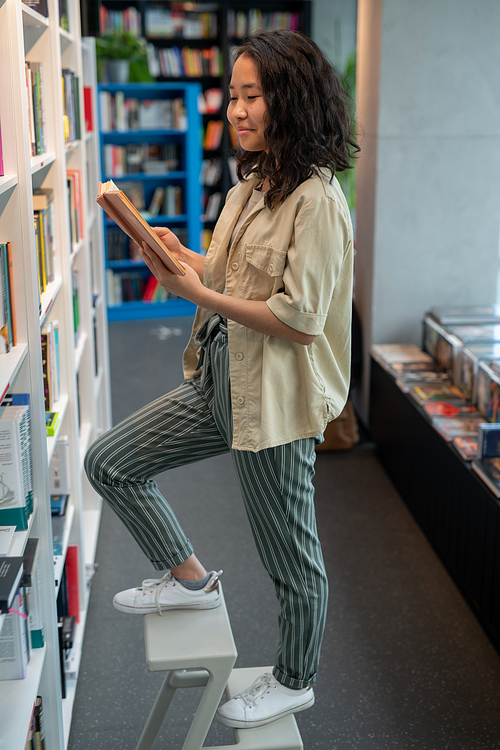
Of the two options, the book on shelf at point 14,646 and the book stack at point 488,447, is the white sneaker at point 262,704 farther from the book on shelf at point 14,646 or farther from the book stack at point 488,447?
the book stack at point 488,447

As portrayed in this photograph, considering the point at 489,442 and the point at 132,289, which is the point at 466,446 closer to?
the point at 489,442

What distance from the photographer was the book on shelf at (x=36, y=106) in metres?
1.86

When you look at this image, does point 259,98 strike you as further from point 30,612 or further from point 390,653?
point 390,653

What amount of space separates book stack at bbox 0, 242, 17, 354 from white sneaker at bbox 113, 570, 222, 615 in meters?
0.61

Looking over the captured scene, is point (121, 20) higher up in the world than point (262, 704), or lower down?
higher up

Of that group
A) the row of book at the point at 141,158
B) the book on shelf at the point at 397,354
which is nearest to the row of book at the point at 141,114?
the row of book at the point at 141,158

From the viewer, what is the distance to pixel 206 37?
694cm

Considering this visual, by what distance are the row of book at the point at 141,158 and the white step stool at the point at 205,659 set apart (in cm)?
514

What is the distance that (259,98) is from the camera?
142 cm

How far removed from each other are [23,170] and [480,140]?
2.67 meters

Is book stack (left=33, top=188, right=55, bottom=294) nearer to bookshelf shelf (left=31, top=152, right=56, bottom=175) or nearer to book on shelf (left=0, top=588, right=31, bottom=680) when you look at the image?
bookshelf shelf (left=31, top=152, right=56, bottom=175)

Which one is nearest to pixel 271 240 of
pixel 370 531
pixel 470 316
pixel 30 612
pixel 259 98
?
pixel 259 98

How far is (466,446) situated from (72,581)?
1357 millimetres

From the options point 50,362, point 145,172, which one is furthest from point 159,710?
point 145,172
